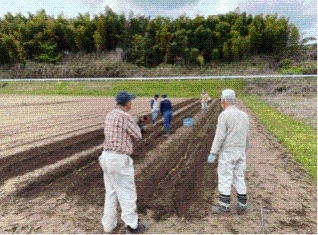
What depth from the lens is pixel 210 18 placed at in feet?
25.5

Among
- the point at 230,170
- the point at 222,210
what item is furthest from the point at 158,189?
the point at 230,170

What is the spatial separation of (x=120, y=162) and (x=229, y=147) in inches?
64.6

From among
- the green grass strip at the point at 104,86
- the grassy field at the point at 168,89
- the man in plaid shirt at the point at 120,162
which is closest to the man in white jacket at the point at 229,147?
the man in plaid shirt at the point at 120,162

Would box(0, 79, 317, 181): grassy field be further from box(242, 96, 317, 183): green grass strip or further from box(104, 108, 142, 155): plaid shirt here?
box(104, 108, 142, 155): plaid shirt

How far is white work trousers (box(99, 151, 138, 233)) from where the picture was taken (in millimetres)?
3754

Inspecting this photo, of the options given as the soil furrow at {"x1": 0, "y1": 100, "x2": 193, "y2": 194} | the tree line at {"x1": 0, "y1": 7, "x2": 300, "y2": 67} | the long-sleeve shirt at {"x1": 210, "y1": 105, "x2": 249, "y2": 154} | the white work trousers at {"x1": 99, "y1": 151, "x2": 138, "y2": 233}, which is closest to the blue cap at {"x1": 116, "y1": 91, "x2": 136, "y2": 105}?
the white work trousers at {"x1": 99, "y1": 151, "x2": 138, "y2": 233}

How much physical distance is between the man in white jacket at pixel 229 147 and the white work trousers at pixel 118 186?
1.26m

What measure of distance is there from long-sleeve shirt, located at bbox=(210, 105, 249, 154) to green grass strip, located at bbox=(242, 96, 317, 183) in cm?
253

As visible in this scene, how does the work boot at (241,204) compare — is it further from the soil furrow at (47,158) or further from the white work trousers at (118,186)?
the soil furrow at (47,158)

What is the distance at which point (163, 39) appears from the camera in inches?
260

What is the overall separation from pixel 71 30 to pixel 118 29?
175 cm

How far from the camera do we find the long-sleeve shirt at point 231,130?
173 inches

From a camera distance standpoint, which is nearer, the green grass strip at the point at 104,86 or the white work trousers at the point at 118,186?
the white work trousers at the point at 118,186

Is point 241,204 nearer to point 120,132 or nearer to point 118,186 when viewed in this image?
point 118,186
